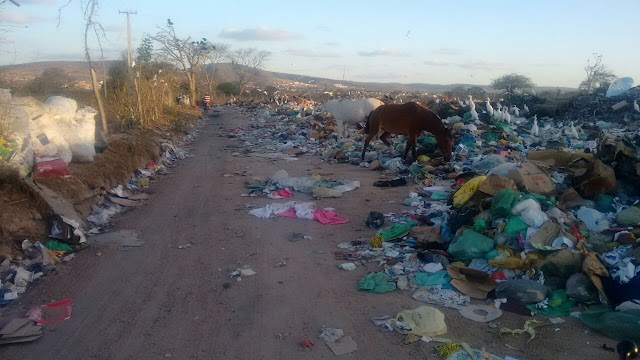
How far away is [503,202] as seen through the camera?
19.3ft

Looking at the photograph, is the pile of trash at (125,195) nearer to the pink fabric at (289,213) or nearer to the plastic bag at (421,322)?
the pink fabric at (289,213)

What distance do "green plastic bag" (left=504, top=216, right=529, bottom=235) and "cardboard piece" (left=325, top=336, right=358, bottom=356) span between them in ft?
8.48

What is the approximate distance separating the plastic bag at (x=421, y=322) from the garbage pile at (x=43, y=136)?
5480mm

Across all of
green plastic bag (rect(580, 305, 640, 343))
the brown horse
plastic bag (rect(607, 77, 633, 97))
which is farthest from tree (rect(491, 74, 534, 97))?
green plastic bag (rect(580, 305, 640, 343))

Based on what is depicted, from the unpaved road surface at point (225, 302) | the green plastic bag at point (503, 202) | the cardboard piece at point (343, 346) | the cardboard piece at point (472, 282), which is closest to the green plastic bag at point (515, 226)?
the green plastic bag at point (503, 202)

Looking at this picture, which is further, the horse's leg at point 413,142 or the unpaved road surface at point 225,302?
the horse's leg at point 413,142

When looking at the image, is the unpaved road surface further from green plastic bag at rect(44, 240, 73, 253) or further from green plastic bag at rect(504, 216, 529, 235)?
green plastic bag at rect(504, 216, 529, 235)

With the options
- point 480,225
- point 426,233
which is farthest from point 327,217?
point 480,225

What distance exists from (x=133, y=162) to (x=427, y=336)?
8497mm

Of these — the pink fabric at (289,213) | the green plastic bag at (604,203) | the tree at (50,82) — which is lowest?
the pink fabric at (289,213)

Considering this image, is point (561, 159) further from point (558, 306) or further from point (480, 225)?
point (558, 306)

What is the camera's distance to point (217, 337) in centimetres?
396

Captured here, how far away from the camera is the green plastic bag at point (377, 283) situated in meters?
4.88

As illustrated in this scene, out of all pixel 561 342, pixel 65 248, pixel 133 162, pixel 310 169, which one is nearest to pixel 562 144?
pixel 310 169
